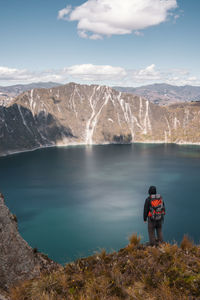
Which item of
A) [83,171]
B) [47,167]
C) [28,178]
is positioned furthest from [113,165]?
[28,178]

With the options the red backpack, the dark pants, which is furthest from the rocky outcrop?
the red backpack

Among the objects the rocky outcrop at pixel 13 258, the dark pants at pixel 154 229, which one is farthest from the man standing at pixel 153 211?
the rocky outcrop at pixel 13 258

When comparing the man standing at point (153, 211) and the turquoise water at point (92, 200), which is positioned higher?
the man standing at point (153, 211)

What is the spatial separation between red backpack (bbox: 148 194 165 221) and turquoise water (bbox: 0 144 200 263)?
339 inches

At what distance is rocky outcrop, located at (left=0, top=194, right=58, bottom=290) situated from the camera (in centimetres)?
845

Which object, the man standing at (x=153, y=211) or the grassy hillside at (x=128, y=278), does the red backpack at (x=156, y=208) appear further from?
the grassy hillside at (x=128, y=278)

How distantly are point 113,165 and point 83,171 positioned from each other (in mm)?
19379

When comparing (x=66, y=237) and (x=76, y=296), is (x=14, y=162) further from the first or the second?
(x=76, y=296)

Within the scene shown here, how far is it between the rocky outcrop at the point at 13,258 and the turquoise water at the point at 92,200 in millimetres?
7187

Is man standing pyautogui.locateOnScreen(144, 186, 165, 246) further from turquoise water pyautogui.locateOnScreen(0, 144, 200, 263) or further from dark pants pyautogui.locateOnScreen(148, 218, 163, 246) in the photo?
turquoise water pyautogui.locateOnScreen(0, 144, 200, 263)

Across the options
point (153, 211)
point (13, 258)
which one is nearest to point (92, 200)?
point (153, 211)

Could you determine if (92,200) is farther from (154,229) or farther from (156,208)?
(156,208)

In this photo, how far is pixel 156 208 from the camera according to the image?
10.7 metres

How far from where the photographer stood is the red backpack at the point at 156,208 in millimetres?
10594
